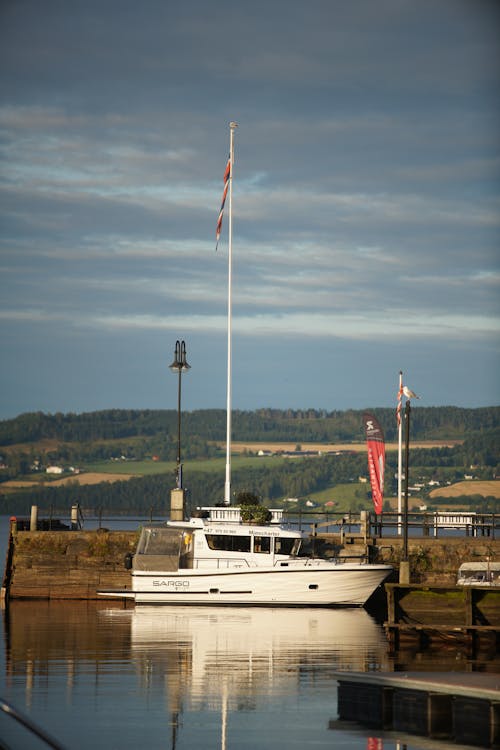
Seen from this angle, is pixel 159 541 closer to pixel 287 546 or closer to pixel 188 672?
pixel 287 546

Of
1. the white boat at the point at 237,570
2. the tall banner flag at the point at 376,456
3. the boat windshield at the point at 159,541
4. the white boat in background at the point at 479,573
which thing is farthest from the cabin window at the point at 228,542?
the tall banner flag at the point at 376,456

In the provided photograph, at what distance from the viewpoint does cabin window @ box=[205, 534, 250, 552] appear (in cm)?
4297

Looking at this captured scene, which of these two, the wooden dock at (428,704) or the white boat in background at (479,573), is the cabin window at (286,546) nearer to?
the white boat in background at (479,573)

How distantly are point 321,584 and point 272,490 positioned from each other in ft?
517

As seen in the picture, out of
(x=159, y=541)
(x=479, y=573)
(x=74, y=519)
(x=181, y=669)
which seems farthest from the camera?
(x=74, y=519)

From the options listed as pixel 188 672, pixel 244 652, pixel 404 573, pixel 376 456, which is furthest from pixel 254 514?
pixel 188 672

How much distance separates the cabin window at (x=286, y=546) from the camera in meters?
43.0

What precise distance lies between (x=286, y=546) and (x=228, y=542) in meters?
2.02

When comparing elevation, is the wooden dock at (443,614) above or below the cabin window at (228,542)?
below

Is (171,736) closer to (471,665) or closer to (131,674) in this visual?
(131,674)

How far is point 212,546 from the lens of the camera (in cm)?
4303

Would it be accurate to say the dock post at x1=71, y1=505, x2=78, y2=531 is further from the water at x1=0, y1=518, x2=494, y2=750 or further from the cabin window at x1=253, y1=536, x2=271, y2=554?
the cabin window at x1=253, y1=536, x2=271, y2=554

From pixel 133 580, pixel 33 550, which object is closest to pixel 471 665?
pixel 133 580

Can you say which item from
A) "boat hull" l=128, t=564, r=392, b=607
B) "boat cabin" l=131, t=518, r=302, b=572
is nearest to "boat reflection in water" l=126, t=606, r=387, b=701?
"boat hull" l=128, t=564, r=392, b=607
